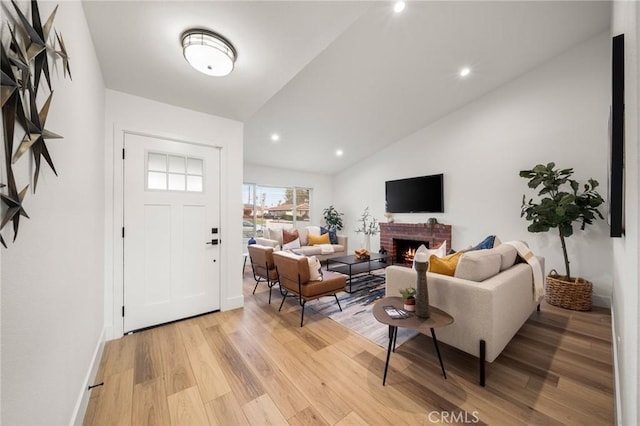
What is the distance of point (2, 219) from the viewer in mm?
683

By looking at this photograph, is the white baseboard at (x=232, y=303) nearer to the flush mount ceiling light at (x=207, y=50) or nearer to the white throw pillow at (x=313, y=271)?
the white throw pillow at (x=313, y=271)

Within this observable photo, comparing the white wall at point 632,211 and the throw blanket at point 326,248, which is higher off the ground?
the white wall at point 632,211

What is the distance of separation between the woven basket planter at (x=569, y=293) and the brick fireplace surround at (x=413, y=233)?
169cm

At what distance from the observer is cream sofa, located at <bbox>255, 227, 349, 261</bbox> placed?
17.3 feet

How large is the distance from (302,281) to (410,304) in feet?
4.10

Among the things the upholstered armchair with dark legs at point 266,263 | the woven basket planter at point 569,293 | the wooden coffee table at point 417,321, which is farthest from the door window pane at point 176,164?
the woven basket planter at point 569,293

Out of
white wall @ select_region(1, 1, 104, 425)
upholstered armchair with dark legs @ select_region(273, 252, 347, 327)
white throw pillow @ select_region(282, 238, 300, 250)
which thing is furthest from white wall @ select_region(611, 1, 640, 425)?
white throw pillow @ select_region(282, 238, 300, 250)

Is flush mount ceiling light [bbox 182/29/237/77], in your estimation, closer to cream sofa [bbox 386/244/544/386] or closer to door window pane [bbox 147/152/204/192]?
door window pane [bbox 147/152/204/192]

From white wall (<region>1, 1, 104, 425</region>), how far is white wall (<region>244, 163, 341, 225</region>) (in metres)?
4.11

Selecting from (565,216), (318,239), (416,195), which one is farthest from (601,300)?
(318,239)

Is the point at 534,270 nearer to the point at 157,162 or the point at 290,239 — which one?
the point at 157,162

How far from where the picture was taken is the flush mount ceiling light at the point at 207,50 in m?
1.71

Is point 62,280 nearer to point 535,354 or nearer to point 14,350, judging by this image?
point 14,350

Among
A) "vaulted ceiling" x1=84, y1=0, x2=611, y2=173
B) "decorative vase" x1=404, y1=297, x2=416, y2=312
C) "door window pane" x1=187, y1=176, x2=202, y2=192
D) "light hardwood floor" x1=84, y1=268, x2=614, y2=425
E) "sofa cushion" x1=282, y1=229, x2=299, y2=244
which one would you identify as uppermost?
"vaulted ceiling" x1=84, y1=0, x2=611, y2=173
